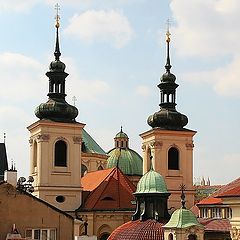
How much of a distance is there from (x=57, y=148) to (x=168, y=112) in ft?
38.1

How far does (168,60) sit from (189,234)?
29.1 m

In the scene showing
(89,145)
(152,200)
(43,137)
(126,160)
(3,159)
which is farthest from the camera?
(89,145)

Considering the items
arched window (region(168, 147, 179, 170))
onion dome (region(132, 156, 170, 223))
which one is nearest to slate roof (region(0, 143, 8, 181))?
arched window (region(168, 147, 179, 170))

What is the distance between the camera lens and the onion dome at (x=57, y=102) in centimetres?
6341

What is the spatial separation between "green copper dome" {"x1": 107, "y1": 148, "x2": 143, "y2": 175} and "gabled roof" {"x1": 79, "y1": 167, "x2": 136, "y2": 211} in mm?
13866

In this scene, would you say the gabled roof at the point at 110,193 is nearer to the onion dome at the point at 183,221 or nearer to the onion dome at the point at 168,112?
the onion dome at the point at 168,112

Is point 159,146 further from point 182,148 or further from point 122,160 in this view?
point 122,160

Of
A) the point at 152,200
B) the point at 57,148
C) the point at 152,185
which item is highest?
the point at 57,148

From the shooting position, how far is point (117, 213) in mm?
61000

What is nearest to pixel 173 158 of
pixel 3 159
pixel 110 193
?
pixel 110 193

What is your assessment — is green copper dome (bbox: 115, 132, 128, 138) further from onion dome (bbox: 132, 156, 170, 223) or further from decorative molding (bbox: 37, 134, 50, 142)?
onion dome (bbox: 132, 156, 170, 223)

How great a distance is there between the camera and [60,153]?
63.9 meters

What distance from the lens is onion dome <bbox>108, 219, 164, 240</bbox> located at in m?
47.5

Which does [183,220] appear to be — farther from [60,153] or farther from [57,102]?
[57,102]
